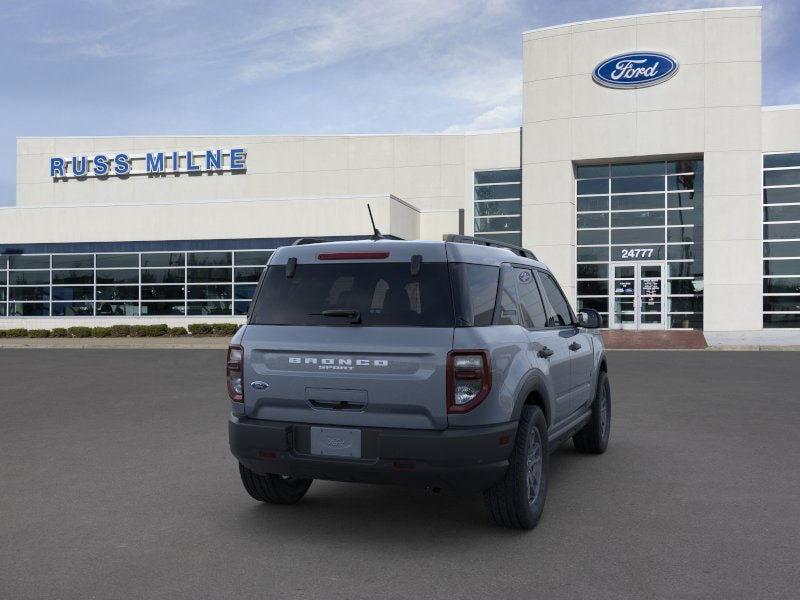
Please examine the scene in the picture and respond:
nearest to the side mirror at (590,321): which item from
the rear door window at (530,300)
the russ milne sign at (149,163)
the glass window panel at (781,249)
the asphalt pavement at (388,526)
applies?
the rear door window at (530,300)

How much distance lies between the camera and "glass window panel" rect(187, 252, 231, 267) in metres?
33.3

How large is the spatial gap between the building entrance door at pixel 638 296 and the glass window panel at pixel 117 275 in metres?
20.4

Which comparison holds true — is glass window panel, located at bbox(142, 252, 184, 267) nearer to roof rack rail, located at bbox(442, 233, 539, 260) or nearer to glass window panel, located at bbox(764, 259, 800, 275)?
glass window panel, located at bbox(764, 259, 800, 275)

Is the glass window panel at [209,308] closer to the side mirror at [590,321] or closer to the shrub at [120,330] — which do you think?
the shrub at [120,330]

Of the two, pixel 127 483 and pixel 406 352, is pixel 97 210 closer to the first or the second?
pixel 127 483

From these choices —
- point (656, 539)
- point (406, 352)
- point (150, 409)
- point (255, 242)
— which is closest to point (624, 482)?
point (656, 539)

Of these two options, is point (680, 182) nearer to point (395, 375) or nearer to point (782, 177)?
point (782, 177)

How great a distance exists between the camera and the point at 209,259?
33469 mm

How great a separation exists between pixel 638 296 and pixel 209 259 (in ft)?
58.5

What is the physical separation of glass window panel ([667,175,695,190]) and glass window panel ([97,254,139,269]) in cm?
2255

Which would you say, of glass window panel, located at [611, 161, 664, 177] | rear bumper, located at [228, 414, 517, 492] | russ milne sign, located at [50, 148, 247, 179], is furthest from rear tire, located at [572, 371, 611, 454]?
russ milne sign, located at [50, 148, 247, 179]

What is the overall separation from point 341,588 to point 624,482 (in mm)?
3234

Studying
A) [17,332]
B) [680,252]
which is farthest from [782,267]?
[17,332]

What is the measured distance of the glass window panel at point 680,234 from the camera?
30172 millimetres
